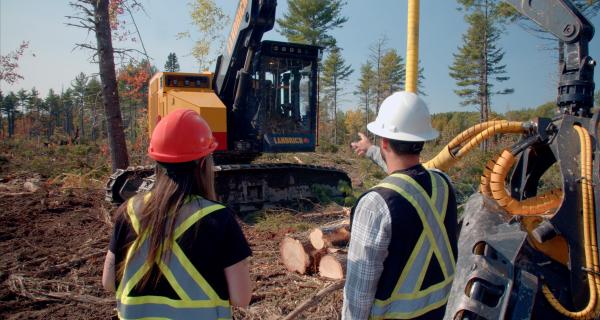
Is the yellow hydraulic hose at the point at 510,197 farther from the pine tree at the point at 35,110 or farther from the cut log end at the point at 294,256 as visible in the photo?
the pine tree at the point at 35,110

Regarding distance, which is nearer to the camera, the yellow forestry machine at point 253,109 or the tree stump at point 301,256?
the tree stump at point 301,256

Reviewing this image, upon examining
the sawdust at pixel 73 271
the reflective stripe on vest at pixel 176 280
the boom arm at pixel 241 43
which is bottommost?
the sawdust at pixel 73 271

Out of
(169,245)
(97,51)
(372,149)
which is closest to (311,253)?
(372,149)

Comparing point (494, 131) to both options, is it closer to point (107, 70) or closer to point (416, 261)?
point (416, 261)

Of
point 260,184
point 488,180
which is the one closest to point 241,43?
point 260,184

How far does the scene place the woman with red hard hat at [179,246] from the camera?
1732 millimetres

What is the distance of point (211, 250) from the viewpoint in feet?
5.70

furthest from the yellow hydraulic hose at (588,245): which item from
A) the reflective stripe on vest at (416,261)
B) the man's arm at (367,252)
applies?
the man's arm at (367,252)

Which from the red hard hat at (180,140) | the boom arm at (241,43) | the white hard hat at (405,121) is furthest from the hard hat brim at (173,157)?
the boom arm at (241,43)

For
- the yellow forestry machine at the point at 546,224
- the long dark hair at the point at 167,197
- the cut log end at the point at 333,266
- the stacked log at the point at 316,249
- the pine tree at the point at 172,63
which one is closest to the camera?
the long dark hair at the point at 167,197

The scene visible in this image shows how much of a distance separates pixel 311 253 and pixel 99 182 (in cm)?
1001

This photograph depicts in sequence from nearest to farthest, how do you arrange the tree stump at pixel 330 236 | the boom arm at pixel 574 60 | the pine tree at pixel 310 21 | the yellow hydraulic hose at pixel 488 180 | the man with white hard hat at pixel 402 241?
the man with white hard hat at pixel 402 241 < the boom arm at pixel 574 60 < the yellow hydraulic hose at pixel 488 180 < the tree stump at pixel 330 236 < the pine tree at pixel 310 21

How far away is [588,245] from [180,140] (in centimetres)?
246

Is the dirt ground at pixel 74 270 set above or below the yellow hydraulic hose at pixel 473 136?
below
